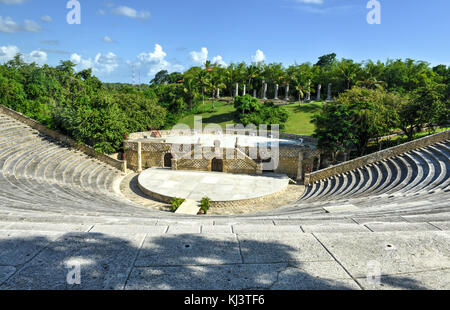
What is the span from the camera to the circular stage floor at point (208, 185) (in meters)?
17.2

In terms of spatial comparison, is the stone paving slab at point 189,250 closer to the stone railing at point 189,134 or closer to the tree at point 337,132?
the tree at point 337,132

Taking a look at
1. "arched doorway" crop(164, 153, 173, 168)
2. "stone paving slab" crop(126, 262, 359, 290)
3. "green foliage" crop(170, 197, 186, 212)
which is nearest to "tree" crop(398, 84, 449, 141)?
"green foliage" crop(170, 197, 186, 212)

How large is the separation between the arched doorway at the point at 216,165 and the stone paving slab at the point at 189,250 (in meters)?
18.9

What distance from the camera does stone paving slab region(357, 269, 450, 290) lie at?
282 centimetres

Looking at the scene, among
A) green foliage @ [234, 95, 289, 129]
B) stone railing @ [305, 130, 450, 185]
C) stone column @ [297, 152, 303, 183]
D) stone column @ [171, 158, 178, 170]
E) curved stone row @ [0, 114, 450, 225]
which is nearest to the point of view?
curved stone row @ [0, 114, 450, 225]

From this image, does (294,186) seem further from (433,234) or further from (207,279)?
(207,279)

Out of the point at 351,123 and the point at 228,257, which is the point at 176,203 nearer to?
the point at 228,257

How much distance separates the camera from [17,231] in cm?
405

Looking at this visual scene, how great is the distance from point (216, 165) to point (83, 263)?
20024mm

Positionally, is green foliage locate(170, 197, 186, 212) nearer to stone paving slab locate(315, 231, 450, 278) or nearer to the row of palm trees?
stone paving slab locate(315, 231, 450, 278)

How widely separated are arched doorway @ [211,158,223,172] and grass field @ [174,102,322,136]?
18.2m

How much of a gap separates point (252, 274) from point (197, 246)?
3.28ft
